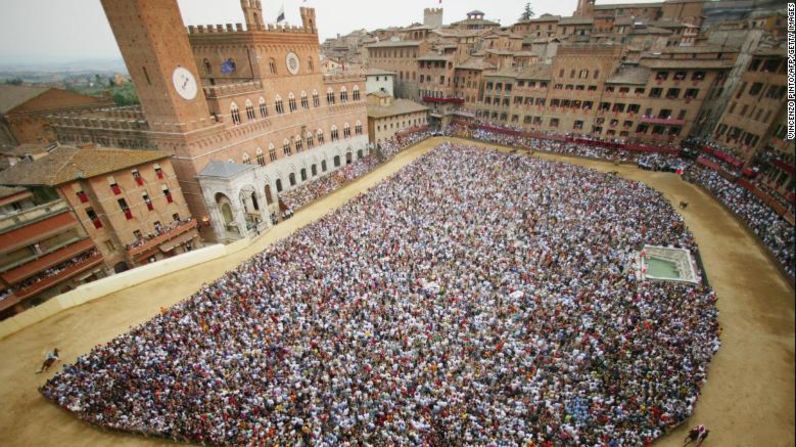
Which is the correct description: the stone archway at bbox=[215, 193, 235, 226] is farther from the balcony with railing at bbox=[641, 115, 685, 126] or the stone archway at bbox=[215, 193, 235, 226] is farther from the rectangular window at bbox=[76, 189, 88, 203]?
the balcony with railing at bbox=[641, 115, 685, 126]

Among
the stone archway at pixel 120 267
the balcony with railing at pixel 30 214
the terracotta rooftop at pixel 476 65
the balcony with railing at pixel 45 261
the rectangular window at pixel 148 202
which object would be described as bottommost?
the stone archway at pixel 120 267

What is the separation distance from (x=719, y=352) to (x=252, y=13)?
46.6 m

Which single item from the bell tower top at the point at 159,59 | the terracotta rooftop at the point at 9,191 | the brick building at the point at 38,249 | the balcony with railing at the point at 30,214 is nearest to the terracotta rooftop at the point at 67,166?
the terracotta rooftop at the point at 9,191

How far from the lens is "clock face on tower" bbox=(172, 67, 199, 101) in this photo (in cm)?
2842

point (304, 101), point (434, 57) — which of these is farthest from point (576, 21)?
point (304, 101)

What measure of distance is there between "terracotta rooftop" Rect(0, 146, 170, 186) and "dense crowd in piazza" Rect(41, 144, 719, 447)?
12.5 metres

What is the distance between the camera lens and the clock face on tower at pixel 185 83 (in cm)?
2842

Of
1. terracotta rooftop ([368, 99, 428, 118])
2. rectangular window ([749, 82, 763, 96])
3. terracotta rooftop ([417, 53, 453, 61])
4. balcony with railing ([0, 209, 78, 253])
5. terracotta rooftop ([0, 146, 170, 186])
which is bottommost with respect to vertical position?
balcony with railing ([0, 209, 78, 253])

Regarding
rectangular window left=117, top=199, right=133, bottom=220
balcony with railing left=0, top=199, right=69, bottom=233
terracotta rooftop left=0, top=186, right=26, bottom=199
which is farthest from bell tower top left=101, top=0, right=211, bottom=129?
terracotta rooftop left=0, top=186, right=26, bottom=199

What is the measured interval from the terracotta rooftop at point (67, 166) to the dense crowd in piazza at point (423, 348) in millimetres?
12482

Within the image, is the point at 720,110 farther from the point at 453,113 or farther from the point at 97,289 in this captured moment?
the point at 97,289

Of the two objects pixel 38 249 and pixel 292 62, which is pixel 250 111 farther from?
pixel 38 249

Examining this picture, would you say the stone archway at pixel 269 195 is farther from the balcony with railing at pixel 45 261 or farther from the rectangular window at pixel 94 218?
the balcony with railing at pixel 45 261

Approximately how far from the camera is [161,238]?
2806 cm
